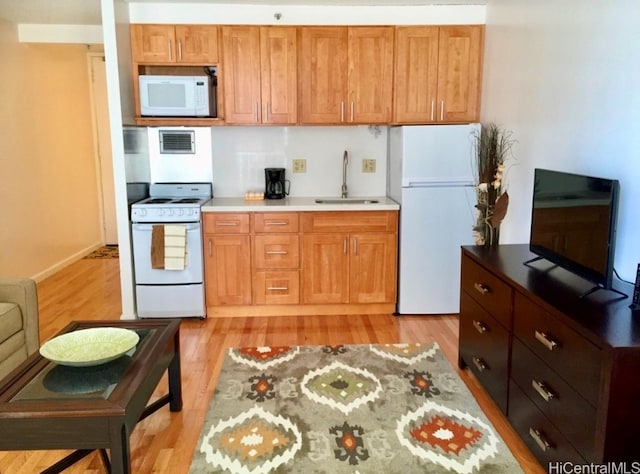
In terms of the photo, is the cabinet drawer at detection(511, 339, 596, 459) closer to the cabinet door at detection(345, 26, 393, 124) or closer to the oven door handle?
the cabinet door at detection(345, 26, 393, 124)

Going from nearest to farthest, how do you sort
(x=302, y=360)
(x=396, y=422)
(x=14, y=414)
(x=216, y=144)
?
(x=14, y=414), (x=396, y=422), (x=302, y=360), (x=216, y=144)

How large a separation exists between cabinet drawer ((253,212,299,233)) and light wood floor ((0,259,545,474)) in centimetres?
72

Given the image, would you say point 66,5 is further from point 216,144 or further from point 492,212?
point 492,212

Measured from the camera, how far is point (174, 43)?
12.8 feet

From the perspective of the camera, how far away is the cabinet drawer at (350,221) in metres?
3.95

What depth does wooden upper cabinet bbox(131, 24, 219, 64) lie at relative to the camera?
3883mm

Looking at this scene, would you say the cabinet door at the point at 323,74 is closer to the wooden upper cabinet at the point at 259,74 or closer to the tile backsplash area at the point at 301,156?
the wooden upper cabinet at the point at 259,74

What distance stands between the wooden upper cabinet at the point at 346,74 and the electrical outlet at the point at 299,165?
489 millimetres

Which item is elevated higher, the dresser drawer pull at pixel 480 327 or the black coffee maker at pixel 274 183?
the black coffee maker at pixel 274 183

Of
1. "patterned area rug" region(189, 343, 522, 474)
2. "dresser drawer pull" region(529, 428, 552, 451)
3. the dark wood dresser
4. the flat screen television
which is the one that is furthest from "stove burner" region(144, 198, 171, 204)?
"dresser drawer pull" region(529, 428, 552, 451)

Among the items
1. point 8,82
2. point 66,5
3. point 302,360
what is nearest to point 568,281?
point 302,360

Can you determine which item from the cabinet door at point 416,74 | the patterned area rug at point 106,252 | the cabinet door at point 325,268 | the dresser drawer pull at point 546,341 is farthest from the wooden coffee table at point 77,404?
the patterned area rug at point 106,252

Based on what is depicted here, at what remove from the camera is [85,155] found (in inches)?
245

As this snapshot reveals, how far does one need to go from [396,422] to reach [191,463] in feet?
3.24
